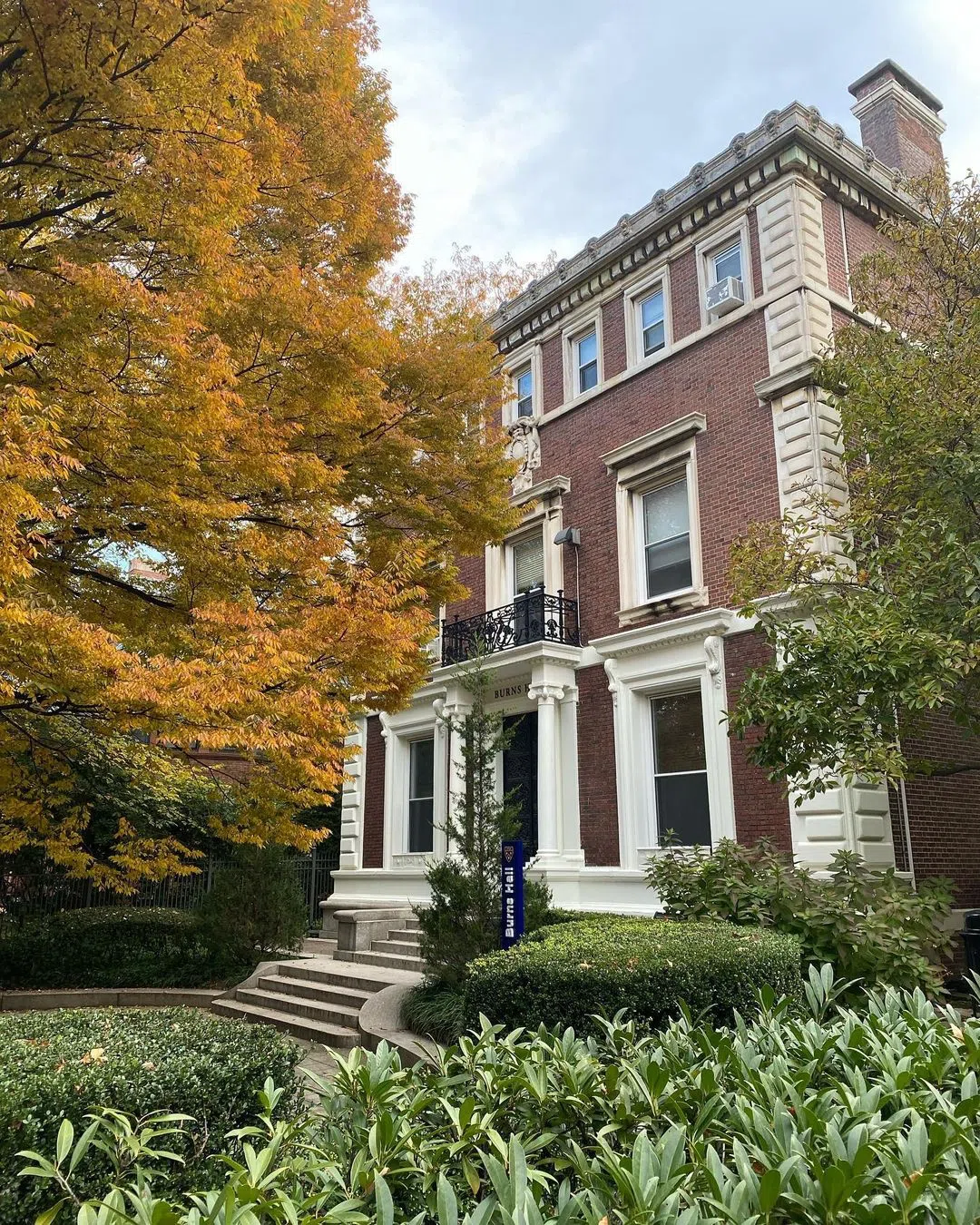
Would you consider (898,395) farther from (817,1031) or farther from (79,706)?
(79,706)

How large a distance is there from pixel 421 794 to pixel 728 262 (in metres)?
11.8

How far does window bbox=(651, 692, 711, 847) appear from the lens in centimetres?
1373

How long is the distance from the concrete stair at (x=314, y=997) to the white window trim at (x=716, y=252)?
11318 mm

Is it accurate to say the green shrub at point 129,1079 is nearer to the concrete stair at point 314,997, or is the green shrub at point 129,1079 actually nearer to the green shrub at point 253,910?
the concrete stair at point 314,997

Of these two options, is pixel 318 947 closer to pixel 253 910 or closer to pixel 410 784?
pixel 253 910

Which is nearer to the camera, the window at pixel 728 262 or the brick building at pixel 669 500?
the brick building at pixel 669 500

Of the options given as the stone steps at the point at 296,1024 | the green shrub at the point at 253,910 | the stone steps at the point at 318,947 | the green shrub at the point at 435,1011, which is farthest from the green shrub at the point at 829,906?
the stone steps at the point at 318,947

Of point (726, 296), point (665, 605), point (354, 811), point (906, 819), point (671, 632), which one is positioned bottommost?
point (906, 819)

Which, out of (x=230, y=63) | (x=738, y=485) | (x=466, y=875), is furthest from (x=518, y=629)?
(x=230, y=63)

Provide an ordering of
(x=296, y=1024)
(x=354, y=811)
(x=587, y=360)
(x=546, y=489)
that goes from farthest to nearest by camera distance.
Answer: (x=354, y=811), (x=587, y=360), (x=546, y=489), (x=296, y=1024)

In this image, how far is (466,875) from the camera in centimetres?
1080

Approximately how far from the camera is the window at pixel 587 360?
17234 mm

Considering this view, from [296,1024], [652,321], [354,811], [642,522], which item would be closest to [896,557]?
[642,522]

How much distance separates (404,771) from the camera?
19.5 m
